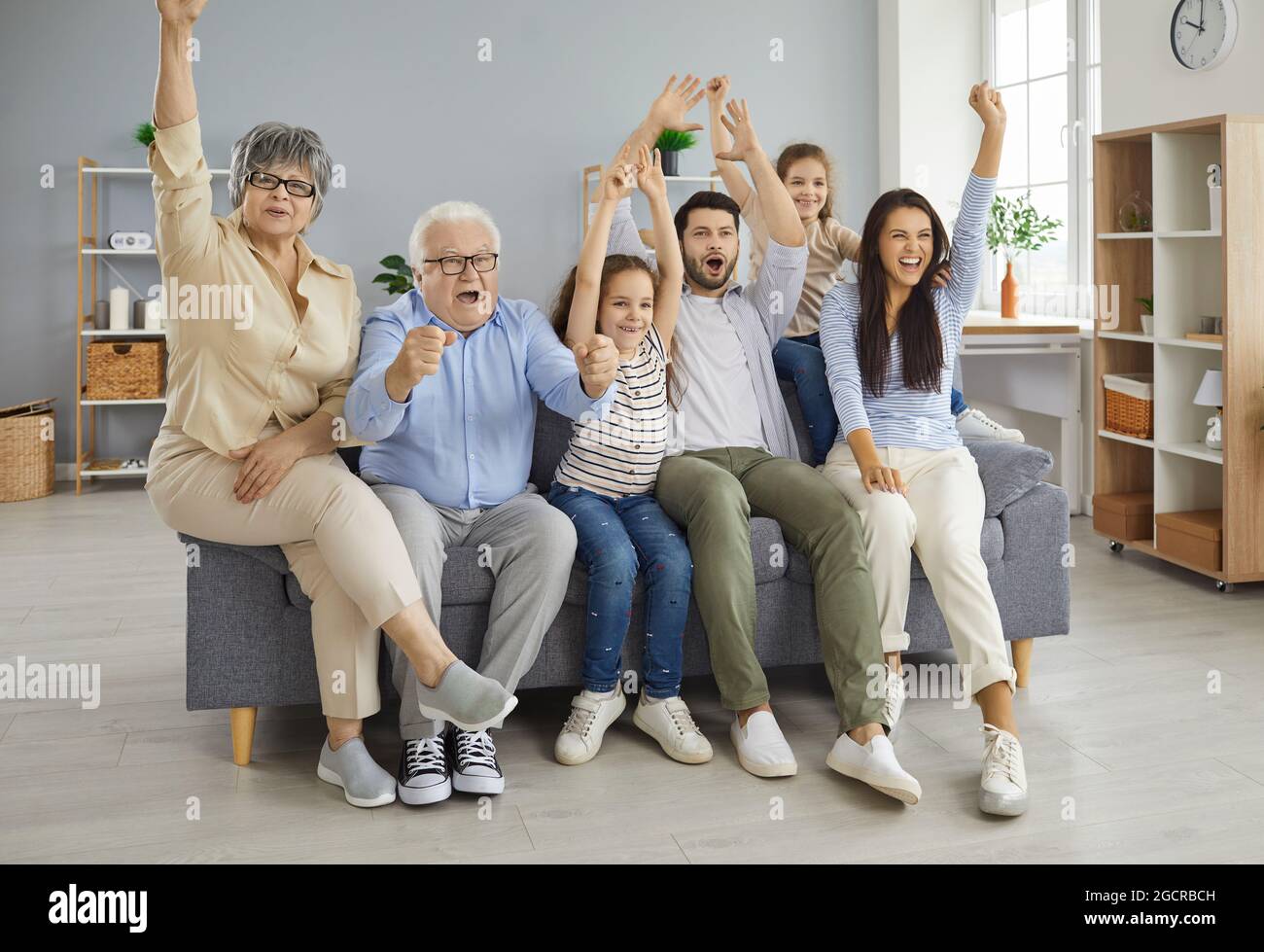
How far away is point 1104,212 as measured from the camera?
165 inches

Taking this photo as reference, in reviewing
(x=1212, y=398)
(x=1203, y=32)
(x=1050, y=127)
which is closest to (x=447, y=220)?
(x=1212, y=398)

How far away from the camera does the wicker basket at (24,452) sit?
5.53 meters

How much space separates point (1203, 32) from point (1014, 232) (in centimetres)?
121

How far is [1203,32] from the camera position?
4.20 meters

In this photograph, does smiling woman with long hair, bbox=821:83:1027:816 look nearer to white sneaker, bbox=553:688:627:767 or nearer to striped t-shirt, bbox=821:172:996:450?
striped t-shirt, bbox=821:172:996:450

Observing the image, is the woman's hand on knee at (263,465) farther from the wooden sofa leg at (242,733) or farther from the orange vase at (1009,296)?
the orange vase at (1009,296)

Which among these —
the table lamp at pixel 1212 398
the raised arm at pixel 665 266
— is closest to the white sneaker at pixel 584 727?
the raised arm at pixel 665 266

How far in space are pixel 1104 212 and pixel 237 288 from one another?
9.87ft

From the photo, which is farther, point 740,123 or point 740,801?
point 740,123

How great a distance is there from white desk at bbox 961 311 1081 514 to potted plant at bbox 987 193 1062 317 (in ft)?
0.33

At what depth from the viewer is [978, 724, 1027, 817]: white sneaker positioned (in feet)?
7.09
